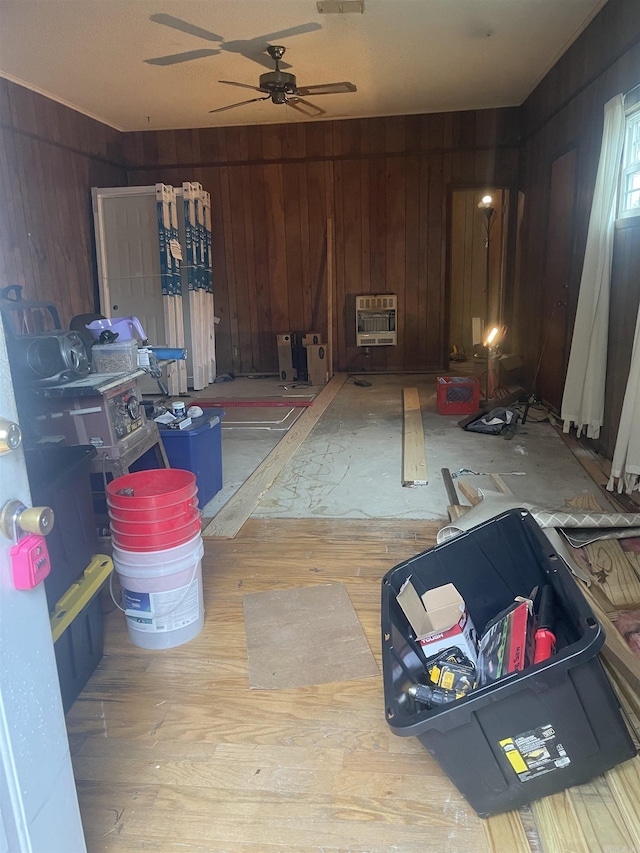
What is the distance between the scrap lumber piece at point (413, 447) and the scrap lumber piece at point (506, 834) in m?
2.18

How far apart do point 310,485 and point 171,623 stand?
5.31ft

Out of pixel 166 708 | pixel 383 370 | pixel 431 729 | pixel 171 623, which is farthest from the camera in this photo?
pixel 383 370

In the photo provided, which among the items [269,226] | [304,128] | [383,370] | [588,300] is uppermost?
[304,128]

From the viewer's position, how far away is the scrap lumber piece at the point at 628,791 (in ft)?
4.15

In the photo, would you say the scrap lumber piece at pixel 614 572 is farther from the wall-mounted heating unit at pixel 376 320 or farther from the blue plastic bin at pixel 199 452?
the wall-mounted heating unit at pixel 376 320

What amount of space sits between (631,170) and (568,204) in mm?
1367

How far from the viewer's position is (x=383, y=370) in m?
7.84

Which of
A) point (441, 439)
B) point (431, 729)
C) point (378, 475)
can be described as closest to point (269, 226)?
point (441, 439)

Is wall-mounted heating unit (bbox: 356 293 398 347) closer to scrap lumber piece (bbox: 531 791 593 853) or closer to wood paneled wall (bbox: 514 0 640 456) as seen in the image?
wood paneled wall (bbox: 514 0 640 456)

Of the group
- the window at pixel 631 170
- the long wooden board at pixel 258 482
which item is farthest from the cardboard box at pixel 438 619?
the window at pixel 631 170

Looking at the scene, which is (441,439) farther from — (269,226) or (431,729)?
(269,226)

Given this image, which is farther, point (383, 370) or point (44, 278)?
point (383, 370)

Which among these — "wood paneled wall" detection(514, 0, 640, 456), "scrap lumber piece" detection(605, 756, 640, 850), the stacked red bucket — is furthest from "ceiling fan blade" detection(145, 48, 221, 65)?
"scrap lumber piece" detection(605, 756, 640, 850)

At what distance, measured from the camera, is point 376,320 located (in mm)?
7645
